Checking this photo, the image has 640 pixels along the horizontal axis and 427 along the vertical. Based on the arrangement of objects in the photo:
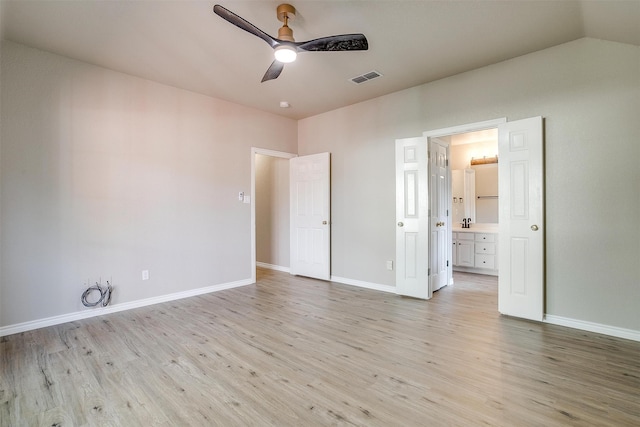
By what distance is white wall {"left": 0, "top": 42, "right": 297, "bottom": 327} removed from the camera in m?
3.02

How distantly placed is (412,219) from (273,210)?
2975 mm

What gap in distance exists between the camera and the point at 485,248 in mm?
5586

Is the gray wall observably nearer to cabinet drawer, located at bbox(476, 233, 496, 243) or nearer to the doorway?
the doorway

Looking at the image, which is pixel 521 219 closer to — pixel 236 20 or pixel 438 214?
pixel 438 214

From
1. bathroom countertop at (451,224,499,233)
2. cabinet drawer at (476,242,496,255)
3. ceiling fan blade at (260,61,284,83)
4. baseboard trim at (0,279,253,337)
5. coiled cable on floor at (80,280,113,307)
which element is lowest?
baseboard trim at (0,279,253,337)

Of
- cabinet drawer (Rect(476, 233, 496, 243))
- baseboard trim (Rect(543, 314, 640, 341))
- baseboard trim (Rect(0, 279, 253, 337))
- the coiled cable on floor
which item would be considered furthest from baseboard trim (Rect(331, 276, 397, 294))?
the coiled cable on floor

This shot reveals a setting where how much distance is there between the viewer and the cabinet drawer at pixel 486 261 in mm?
5500

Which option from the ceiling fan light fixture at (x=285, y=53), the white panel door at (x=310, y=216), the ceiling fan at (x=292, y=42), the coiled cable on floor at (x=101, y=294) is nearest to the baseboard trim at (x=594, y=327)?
the white panel door at (x=310, y=216)

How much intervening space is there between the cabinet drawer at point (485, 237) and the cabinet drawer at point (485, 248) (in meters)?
0.07

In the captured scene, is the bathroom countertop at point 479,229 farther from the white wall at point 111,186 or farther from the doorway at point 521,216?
the white wall at point 111,186

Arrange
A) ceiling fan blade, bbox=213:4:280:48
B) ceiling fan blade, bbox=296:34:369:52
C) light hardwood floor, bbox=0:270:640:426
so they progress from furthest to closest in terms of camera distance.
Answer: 1. ceiling fan blade, bbox=296:34:369:52
2. ceiling fan blade, bbox=213:4:280:48
3. light hardwood floor, bbox=0:270:640:426

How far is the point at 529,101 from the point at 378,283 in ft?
9.59

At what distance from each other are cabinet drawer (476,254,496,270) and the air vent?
3842 mm

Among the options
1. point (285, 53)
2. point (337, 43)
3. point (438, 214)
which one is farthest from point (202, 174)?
point (438, 214)
